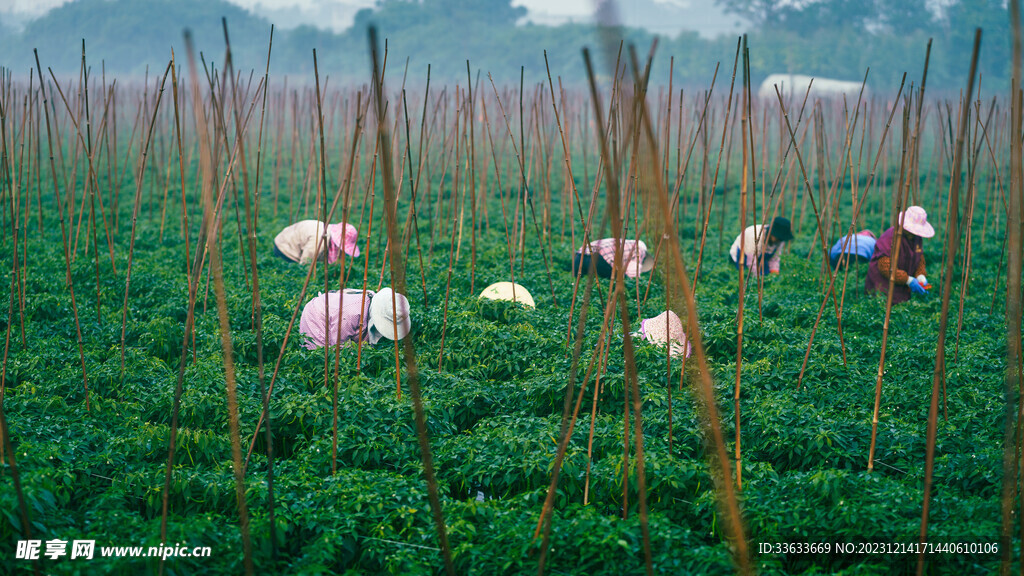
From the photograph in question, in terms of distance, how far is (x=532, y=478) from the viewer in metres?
2.90

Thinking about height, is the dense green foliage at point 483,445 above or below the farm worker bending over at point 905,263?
below

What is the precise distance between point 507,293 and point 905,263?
3.30 m

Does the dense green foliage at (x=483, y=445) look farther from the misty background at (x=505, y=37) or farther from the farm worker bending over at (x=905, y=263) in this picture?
the misty background at (x=505, y=37)

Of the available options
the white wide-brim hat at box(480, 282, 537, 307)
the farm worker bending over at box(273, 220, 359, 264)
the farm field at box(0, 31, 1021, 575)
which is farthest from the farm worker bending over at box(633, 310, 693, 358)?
the farm worker bending over at box(273, 220, 359, 264)

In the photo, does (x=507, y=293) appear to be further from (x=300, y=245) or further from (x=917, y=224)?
(x=917, y=224)

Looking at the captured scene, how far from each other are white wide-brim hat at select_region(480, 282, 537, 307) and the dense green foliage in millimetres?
227

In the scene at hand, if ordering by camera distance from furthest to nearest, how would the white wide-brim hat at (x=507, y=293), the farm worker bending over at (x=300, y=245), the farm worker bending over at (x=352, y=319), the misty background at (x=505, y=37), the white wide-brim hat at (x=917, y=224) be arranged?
1. the misty background at (x=505, y=37)
2. the farm worker bending over at (x=300, y=245)
3. the white wide-brim hat at (x=917, y=224)
4. the white wide-brim hat at (x=507, y=293)
5. the farm worker bending over at (x=352, y=319)

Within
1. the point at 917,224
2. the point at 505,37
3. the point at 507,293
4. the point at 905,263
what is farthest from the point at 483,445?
the point at 505,37

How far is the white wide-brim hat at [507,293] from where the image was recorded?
16.6 ft

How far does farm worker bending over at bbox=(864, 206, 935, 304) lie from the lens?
5.39m

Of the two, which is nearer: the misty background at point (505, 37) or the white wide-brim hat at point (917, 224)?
the white wide-brim hat at point (917, 224)

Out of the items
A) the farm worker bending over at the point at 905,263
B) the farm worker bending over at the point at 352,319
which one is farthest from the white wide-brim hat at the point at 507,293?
the farm worker bending over at the point at 905,263

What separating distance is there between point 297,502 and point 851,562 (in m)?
2.01

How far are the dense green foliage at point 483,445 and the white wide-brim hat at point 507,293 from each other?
8.9 inches
